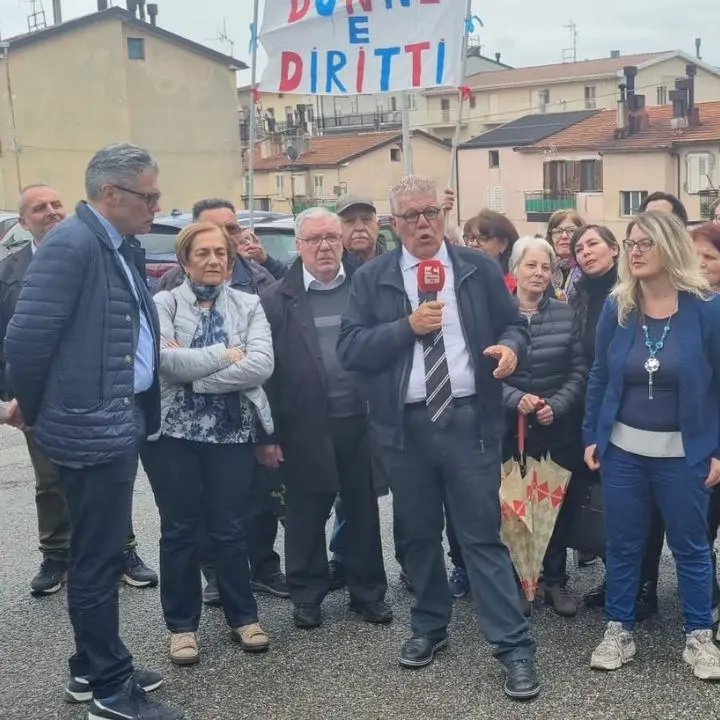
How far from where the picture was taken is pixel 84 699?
12.3 ft

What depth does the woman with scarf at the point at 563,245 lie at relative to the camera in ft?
17.2

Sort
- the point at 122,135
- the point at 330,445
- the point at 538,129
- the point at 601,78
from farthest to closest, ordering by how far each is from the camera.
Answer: the point at 601,78, the point at 538,129, the point at 122,135, the point at 330,445

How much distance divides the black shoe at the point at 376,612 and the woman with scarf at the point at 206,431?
508 millimetres

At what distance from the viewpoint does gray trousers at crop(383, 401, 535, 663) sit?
3801mm

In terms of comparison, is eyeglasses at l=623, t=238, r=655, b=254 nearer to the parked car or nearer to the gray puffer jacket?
the gray puffer jacket

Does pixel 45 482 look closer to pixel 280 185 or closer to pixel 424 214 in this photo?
pixel 424 214

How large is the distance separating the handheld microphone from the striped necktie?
0.14 m

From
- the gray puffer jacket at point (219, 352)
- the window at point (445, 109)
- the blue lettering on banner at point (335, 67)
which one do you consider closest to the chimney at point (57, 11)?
the window at point (445, 109)

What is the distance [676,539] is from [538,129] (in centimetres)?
4700

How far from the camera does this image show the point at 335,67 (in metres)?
6.05

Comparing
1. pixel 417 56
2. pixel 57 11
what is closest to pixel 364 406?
pixel 417 56

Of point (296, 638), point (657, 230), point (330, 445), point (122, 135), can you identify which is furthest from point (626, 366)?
point (122, 135)

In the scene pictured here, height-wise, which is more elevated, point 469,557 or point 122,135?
point 122,135

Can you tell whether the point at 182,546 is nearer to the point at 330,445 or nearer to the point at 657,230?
the point at 330,445
